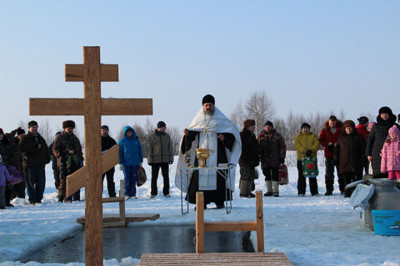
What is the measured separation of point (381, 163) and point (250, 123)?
3.78 m

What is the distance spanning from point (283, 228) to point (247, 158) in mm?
5696

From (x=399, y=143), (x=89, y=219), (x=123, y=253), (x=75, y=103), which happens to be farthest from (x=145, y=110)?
(x=399, y=143)

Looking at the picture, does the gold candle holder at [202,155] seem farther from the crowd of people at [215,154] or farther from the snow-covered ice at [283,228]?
the snow-covered ice at [283,228]

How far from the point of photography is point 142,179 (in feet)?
44.9

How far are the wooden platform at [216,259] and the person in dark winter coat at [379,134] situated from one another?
6471mm

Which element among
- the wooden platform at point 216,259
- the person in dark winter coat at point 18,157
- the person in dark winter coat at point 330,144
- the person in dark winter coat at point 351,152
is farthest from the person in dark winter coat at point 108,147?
the wooden platform at point 216,259

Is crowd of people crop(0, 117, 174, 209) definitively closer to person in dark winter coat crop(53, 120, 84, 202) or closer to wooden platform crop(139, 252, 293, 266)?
person in dark winter coat crop(53, 120, 84, 202)

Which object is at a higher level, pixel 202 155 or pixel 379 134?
pixel 379 134

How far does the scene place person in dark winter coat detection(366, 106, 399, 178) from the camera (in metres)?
10.9

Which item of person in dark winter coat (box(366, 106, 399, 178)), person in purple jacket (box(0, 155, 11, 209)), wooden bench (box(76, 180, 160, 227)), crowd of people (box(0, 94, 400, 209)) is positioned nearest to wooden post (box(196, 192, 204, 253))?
wooden bench (box(76, 180, 160, 227))

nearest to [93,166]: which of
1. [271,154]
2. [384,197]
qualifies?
[384,197]

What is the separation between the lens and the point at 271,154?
13.6 meters

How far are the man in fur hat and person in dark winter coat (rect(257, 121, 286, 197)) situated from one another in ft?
10.3

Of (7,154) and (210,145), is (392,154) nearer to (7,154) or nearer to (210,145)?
(210,145)
